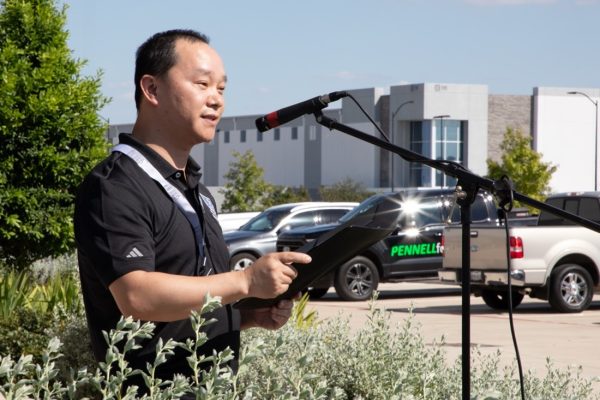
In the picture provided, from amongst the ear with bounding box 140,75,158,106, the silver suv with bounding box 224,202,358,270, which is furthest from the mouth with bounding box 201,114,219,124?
the silver suv with bounding box 224,202,358,270

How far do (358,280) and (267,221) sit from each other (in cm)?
455

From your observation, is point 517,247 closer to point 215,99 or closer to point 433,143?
point 215,99

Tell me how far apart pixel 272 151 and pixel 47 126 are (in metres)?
100

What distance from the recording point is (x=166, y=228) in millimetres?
3234

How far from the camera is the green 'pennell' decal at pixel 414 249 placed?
814 inches

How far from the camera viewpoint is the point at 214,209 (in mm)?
3590

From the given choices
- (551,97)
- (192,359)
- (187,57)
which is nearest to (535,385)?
(187,57)

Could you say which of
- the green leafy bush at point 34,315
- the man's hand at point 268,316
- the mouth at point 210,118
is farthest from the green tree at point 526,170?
the mouth at point 210,118

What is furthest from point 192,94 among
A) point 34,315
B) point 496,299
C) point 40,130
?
point 496,299

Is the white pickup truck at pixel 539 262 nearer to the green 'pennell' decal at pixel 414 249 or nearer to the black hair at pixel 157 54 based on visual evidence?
the green 'pennell' decal at pixel 414 249

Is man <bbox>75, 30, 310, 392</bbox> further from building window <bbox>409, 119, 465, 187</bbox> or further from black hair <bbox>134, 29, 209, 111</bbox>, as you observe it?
building window <bbox>409, 119, 465, 187</bbox>

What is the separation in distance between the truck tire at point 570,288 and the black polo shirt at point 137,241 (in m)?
14.5

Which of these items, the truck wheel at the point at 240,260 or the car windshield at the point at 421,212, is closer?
the car windshield at the point at 421,212

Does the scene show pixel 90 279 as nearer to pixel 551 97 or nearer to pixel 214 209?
pixel 214 209
